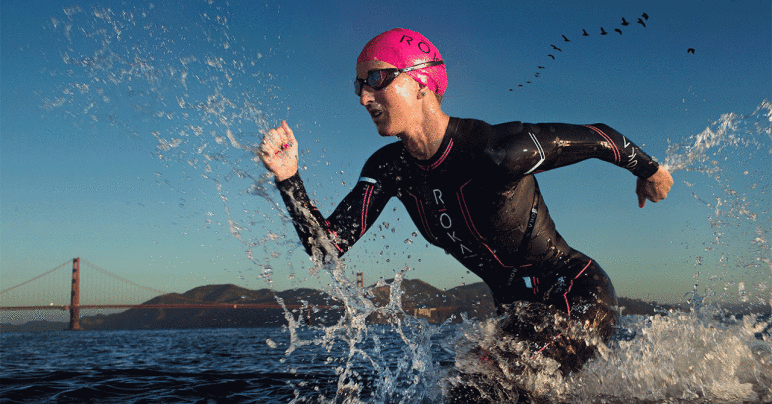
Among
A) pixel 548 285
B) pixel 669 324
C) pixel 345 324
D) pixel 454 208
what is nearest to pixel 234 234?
pixel 345 324

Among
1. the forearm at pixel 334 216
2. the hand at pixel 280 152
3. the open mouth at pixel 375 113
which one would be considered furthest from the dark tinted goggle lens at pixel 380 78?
the forearm at pixel 334 216

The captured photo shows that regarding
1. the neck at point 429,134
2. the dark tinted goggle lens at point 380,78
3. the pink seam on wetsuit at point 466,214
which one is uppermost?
the dark tinted goggle lens at point 380,78

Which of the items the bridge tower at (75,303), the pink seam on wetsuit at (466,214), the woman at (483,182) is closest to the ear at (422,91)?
the woman at (483,182)

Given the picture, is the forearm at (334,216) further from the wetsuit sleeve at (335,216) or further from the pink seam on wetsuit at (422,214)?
the pink seam on wetsuit at (422,214)

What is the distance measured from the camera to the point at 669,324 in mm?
2963

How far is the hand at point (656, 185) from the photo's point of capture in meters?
2.49

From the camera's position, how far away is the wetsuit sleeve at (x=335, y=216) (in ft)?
7.80

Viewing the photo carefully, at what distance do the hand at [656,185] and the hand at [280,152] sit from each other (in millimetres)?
2025

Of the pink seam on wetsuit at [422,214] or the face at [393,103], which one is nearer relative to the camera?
the face at [393,103]

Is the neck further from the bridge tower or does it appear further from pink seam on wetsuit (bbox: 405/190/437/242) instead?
the bridge tower

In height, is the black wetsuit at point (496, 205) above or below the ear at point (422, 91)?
below

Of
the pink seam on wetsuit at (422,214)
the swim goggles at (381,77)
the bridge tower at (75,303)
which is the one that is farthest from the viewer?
the bridge tower at (75,303)

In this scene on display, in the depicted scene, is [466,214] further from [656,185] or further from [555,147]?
[656,185]

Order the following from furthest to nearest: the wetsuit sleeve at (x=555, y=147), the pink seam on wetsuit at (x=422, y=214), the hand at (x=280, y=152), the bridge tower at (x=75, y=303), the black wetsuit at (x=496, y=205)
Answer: the bridge tower at (x=75, y=303), the pink seam on wetsuit at (x=422, y=214), the hand at (x=280, y=152), the black wetsuit at (x=496, y=205), the wetsuit sleeve at (x=555, y=147)
